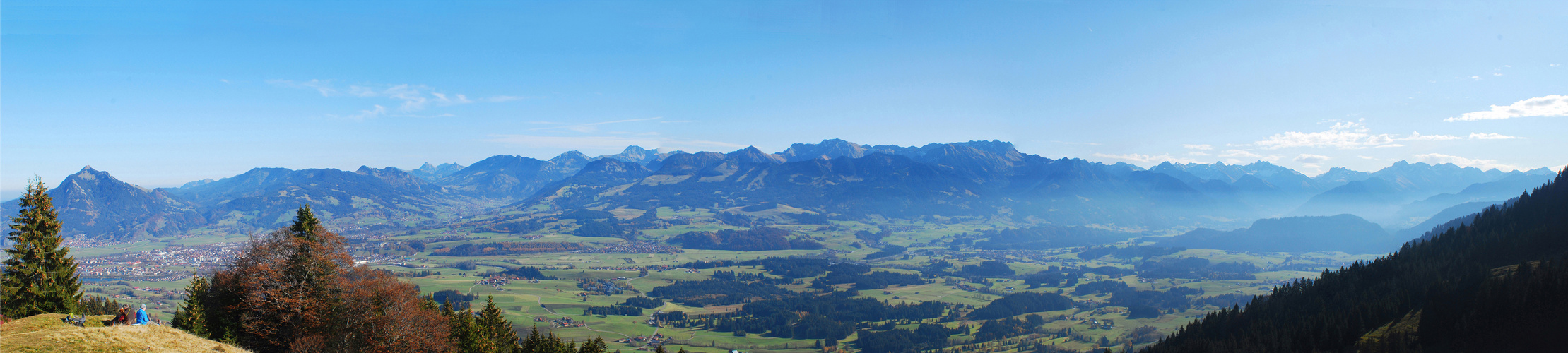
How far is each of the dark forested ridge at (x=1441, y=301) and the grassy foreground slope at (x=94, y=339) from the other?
8759cm

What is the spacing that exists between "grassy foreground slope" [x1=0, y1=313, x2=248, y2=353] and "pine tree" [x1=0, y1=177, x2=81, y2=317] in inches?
305

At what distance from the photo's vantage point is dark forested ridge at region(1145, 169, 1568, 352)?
56.2 m

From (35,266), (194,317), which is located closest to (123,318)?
(194,317)

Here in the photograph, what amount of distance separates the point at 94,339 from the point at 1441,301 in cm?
10722

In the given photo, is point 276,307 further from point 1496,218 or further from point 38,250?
point 1496,218

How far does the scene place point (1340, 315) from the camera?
69.7m

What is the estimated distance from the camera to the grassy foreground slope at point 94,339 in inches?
985

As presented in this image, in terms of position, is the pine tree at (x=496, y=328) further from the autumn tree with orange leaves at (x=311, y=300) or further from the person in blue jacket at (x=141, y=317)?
the person in blue jacket at (x=141, y=317)

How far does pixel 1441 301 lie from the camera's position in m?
65.2

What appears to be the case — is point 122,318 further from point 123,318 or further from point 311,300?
point 311,300

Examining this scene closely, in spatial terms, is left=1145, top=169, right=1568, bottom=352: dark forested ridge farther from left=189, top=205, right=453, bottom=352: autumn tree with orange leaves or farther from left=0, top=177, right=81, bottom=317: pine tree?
left=0, top=177, right=81, bottom=317: pine tree

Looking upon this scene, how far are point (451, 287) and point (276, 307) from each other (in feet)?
493

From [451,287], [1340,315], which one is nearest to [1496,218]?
[1340,315]

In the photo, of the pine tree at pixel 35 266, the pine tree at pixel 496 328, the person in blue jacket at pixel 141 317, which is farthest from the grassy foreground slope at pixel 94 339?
the pine tree at pixel 496 328
